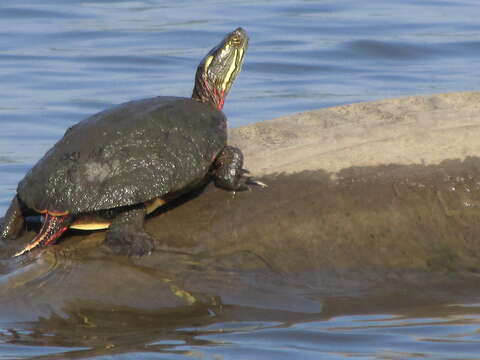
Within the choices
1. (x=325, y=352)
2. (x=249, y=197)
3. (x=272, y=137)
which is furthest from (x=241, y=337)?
(x=272, y=137)

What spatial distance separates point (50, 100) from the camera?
790 centimetres

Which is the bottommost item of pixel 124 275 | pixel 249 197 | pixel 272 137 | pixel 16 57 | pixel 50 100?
pixel 124 275

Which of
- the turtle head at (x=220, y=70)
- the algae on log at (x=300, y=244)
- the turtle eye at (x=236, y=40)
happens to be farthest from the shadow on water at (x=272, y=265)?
the turtle eye at (x=236, y=40)

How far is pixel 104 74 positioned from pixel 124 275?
540cm

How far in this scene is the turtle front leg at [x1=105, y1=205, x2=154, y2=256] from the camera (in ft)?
12.0

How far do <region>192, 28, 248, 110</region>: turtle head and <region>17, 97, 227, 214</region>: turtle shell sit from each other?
0.51 metres

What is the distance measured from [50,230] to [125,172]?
31cm

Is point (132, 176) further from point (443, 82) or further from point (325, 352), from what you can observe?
point (443, 82)

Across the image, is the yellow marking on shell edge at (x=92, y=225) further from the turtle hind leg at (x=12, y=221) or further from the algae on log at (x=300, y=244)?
the turtle hind leg at (x=12, y=221)

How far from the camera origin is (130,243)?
12.0 feet

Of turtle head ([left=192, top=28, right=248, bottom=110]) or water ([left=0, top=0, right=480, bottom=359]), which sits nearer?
water ([left=0, top=0, right=480, bottom=359])

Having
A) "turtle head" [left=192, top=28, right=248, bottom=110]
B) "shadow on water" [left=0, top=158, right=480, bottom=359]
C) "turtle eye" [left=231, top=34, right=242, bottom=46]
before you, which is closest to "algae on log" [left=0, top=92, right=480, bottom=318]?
"shadow on water" [left=0, top=158, right=480, bottom=359]

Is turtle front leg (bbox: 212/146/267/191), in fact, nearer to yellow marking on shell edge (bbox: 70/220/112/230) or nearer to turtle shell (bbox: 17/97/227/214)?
turtle shell (bbox: 17/97/227/214)

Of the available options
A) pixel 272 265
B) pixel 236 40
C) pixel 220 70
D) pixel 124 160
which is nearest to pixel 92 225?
pixel 124 160
